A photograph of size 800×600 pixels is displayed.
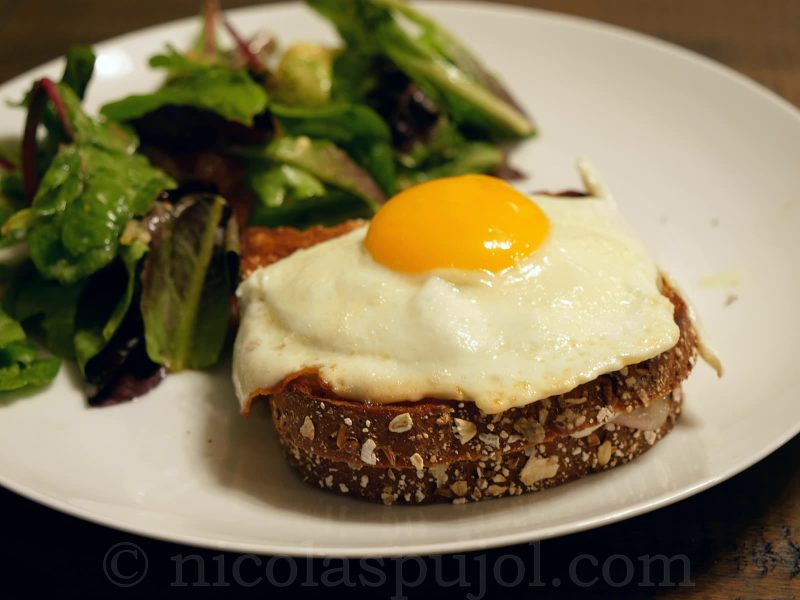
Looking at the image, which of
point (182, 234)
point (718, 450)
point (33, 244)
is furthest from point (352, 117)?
point (718, 450)

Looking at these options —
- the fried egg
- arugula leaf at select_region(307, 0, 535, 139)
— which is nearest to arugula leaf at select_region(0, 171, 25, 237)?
the fried egg

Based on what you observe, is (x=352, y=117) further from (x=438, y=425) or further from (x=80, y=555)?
(x=80, y=555)

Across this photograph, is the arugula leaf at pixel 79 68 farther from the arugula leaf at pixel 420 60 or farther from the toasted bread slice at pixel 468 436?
the toasted bread slice at pixel 468 436

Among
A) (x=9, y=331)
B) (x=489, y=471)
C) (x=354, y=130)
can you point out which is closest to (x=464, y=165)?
(x=354, y=130)

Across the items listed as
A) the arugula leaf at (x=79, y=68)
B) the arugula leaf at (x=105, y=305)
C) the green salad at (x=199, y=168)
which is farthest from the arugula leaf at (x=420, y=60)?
the arugula leaf at (x=105, y=305)

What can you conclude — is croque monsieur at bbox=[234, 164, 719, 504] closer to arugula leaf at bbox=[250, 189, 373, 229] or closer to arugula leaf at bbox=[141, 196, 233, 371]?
arugula leaf at bbox=[141, 196, 233, 371]

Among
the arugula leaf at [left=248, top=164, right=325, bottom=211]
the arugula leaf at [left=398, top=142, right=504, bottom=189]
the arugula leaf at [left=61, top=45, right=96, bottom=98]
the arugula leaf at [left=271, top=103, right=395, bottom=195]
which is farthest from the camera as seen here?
the arugula leaf at [left=398, top=142, right=504, bottom=189]

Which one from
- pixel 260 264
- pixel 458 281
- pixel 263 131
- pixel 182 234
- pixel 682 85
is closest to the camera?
pixel 458 281
